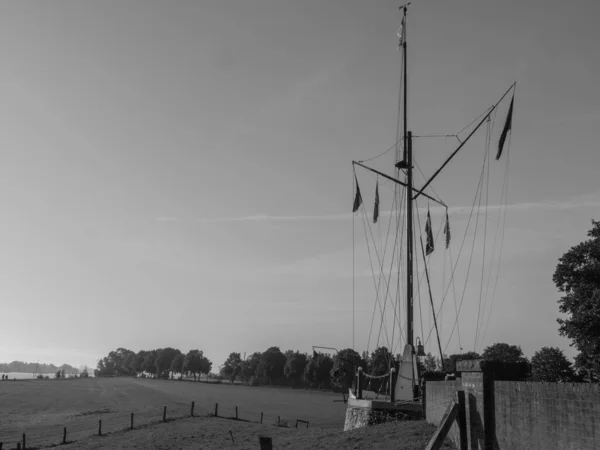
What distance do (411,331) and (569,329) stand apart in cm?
1805

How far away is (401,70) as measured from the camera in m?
31.3

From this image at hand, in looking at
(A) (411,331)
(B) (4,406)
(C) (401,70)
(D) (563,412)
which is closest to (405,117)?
(C) (401,70)

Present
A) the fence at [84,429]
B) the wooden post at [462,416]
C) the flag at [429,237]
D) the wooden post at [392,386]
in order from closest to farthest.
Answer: the wooden post at [462,416], the wooden post at [392,386], the flag at [429,237], the fence at [84,429]

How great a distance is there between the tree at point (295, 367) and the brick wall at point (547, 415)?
14283 centimetres

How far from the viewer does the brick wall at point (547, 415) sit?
9.34m

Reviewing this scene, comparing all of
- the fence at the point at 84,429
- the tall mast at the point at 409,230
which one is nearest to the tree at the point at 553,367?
the fence at the point at 84,429

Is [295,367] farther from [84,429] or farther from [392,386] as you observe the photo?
[392,386]

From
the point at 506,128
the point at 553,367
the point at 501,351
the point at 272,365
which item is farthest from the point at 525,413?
the point at 272,365

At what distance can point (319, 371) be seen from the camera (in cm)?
13775

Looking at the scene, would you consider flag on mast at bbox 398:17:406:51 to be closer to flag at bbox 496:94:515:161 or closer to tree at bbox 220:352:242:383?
flag at bbox 496:94:515:161

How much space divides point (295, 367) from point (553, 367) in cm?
10793

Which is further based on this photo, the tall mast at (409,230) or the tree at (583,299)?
the tree at (583,299)

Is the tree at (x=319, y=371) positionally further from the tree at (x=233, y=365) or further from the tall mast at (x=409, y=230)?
the tall mast at (x=409, y=230)

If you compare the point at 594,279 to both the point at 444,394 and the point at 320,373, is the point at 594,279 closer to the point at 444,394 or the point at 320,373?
the point at 444,394
